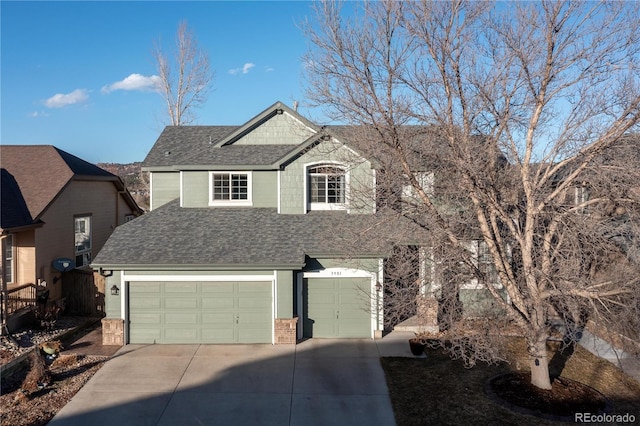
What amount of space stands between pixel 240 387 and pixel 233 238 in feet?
17.0

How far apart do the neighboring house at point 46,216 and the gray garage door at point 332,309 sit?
361 inches

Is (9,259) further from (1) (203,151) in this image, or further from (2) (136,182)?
(2) (136,182)

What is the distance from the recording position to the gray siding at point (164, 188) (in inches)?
702

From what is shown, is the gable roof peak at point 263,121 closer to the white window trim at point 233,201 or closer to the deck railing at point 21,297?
the white window trim at point 233,201

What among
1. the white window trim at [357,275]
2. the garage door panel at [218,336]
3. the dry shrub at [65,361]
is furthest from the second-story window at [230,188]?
the dry shrub at [65,361]

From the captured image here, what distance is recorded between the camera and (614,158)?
31.6ft

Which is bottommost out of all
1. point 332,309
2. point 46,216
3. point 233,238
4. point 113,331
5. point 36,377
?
point 36,377

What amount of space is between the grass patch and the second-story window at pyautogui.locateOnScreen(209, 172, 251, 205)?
309 inches

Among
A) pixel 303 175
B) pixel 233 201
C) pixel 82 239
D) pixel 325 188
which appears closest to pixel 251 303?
pixel 233 201

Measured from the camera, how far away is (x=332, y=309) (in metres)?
14.3

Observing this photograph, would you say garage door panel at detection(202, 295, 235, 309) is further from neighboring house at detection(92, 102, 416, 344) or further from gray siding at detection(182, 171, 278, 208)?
gray siding at detection(182, 171, 278, 208)

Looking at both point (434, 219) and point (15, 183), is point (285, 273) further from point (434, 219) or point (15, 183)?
point (15, 183)

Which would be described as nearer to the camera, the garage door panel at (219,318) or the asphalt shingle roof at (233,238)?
the asphalt shingle roof at (233,238)

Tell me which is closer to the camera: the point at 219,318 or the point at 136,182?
the point at 219,318
